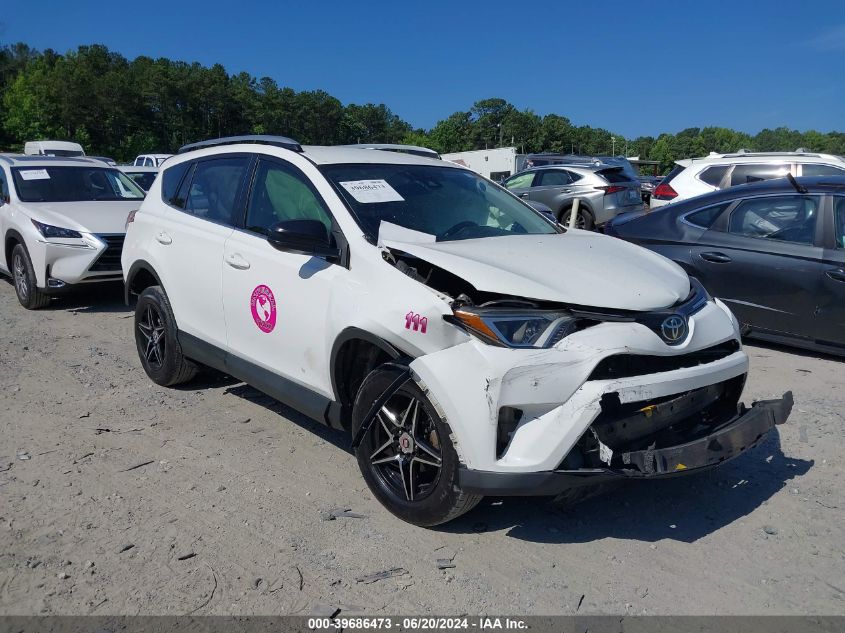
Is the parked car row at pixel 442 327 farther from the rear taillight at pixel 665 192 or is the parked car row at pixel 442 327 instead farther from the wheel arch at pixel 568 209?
the wheel arch at pixel 568 209

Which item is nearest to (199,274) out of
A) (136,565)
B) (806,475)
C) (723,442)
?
(136,565)

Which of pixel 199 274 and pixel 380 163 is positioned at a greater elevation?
pixel 380 163

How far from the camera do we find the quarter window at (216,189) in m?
4.69

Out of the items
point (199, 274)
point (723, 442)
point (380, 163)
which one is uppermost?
point (380, 163)

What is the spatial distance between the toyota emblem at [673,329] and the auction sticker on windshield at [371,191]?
164 cm

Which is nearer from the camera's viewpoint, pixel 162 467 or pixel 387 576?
Result: pixel 387 576

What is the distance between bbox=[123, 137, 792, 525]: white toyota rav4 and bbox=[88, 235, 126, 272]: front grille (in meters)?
3.99

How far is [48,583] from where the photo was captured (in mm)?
2982

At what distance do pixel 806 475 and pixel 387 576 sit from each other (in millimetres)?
2519

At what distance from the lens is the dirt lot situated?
9.46ft

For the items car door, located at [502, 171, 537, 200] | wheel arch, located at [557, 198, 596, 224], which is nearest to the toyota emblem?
wheel arch, located at [557, 198, 596, 224]

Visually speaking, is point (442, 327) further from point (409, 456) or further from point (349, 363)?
point (349, 363)

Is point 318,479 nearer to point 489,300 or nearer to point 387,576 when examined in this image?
point 387,576

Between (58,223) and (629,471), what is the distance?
7.63 metres
